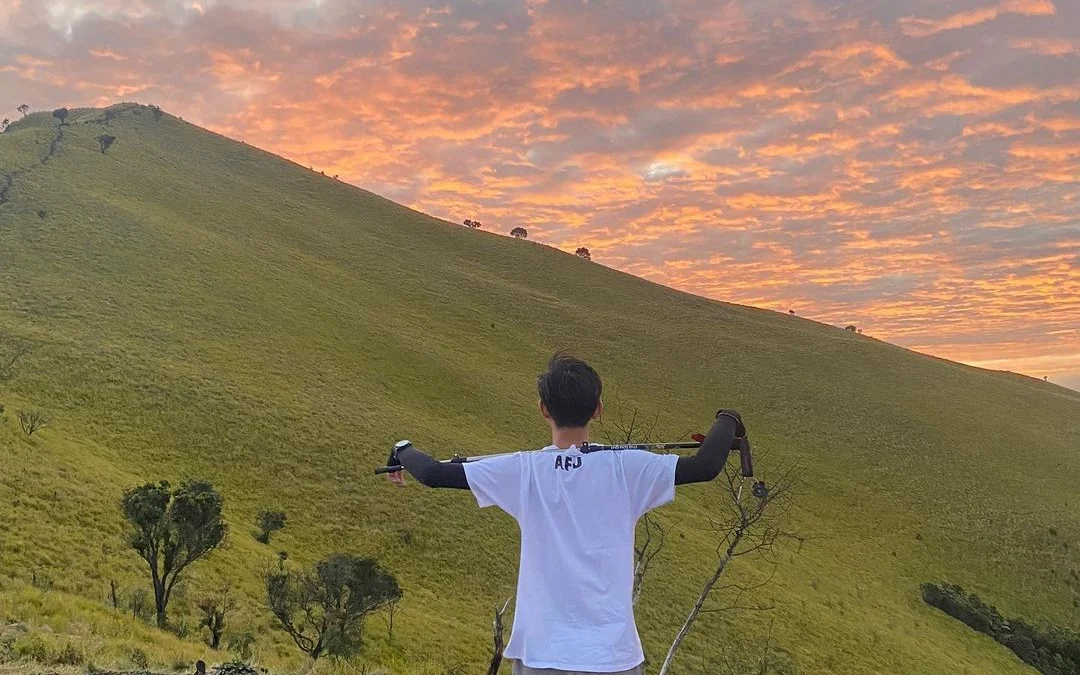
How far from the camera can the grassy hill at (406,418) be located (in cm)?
2323

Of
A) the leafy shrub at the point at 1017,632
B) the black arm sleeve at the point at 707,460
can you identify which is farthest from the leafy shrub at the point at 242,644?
the leafy shrub at the point at 1017,632

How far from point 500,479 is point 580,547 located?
481mm

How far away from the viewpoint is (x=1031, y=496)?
50312 mm

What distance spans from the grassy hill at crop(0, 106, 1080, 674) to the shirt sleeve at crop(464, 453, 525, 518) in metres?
10.8

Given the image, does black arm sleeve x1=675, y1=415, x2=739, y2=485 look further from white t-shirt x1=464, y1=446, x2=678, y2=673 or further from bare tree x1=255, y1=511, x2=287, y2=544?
bare tree x1=255, y1=511, x2=287, y2=544

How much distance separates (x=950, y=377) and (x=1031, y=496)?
29846 mm

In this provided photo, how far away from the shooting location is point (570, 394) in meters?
3.18

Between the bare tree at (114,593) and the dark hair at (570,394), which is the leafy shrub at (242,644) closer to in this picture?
the bare tree at (114,593)

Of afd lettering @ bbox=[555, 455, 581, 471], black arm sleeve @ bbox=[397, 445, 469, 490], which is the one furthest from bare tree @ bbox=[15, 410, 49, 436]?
afd lettering @ bbox=[555, 455, 581, 471]

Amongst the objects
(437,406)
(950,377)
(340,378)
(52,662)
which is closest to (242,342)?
(340,378)

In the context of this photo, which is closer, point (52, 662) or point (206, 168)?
point (52, 662)

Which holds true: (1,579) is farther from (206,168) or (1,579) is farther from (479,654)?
(206,168)

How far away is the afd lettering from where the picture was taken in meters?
3.02

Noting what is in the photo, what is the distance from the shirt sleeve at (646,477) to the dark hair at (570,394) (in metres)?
0.30
